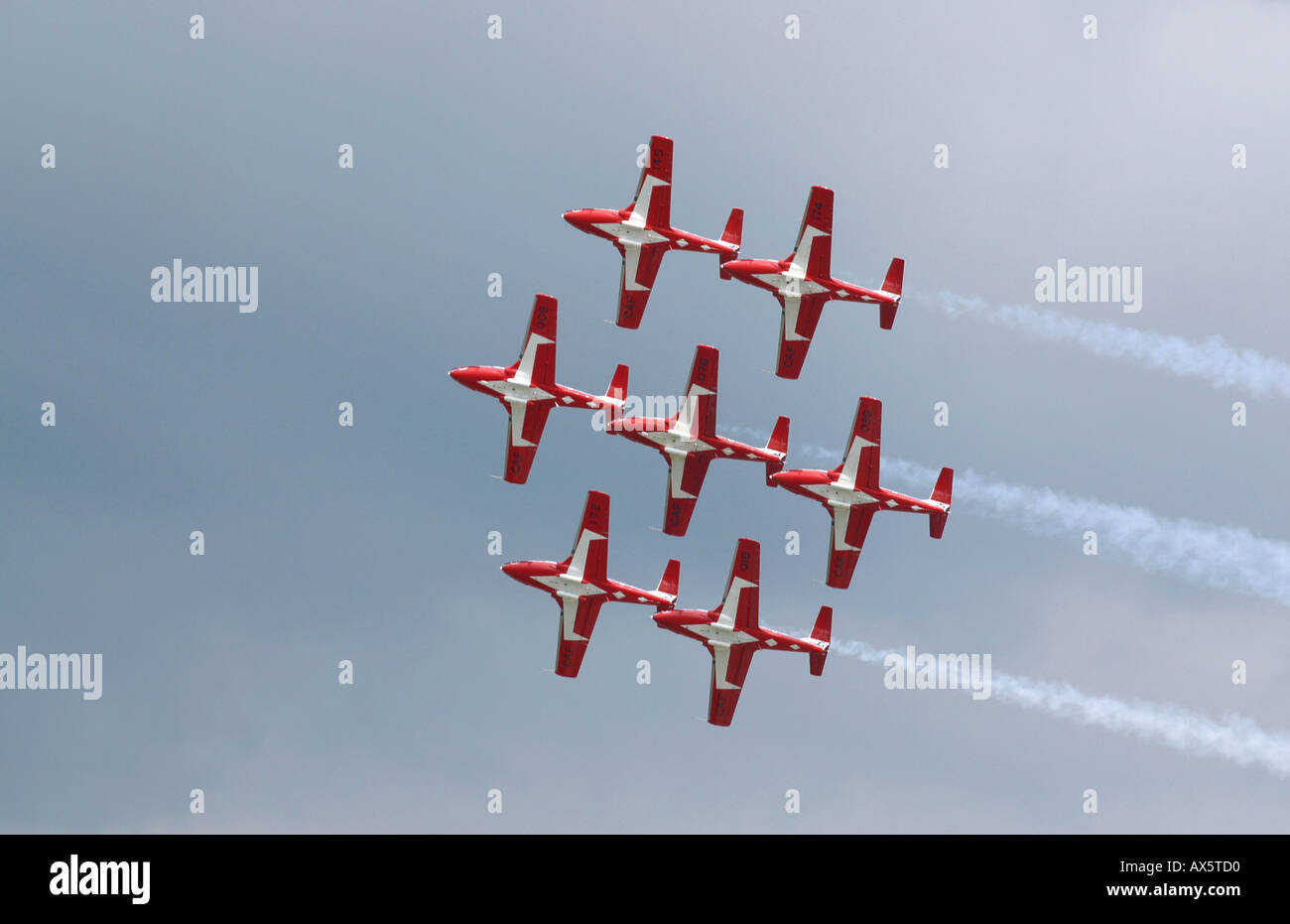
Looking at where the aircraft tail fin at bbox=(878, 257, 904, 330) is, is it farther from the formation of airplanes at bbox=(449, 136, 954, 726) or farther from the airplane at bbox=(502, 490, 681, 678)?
the airplane at bbox=(502, 490, 681, 678)

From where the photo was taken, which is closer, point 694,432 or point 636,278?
point 694,432

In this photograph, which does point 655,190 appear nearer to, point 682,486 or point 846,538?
point 682,486

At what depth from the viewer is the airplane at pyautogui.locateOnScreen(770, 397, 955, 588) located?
12606cm

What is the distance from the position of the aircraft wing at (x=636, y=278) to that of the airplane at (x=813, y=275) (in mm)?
4096

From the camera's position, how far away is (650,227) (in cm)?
12762

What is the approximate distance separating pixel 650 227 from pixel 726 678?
76.8ft

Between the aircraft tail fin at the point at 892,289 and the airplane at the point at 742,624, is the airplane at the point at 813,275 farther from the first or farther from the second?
the airplane at the point at 742,624

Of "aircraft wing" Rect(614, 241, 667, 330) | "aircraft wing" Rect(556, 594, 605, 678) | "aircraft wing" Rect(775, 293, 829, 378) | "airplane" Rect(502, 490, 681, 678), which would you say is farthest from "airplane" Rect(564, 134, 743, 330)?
"aircraft wing" Rect(556, 594, 605, 678)

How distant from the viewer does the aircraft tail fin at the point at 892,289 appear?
126m

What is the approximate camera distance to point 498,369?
127625mm

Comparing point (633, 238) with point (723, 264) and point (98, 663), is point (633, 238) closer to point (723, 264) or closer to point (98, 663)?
point (723, 264)

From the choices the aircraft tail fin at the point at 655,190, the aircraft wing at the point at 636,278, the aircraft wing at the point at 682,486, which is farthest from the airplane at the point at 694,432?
the aircraft tail fin at the point at 655,190

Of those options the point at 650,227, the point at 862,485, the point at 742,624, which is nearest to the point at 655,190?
the point at 650,227
